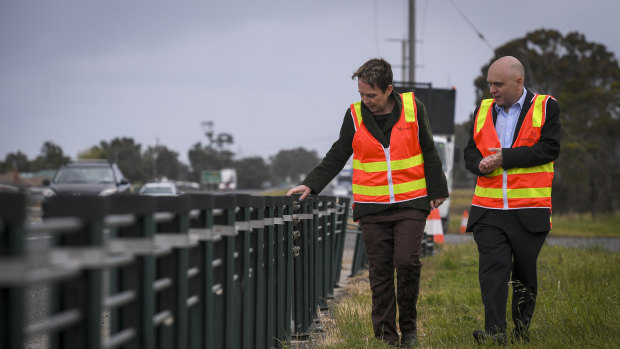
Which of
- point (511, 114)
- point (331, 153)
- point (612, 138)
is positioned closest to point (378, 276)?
point (331, 153)

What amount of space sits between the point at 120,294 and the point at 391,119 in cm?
315

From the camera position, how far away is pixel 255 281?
4.93m

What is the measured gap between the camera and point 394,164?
5551mm

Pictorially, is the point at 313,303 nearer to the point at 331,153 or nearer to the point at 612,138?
the point at 331,153

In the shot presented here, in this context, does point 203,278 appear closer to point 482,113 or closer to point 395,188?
point 395,188

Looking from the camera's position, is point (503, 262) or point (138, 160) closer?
point (503, 262)

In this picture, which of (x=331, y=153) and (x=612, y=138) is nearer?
(x=331, y=153)

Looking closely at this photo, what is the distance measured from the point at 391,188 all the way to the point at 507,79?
995 mm

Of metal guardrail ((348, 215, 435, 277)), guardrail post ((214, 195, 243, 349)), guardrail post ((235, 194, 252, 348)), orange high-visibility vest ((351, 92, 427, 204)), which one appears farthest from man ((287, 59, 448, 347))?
metal guardrail ((348, 215, 435, 277))

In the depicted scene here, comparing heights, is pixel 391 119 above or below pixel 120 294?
above

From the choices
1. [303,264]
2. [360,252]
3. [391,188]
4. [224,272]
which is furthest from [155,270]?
[360,252]

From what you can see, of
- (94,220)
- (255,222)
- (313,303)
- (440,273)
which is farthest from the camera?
(440,273)

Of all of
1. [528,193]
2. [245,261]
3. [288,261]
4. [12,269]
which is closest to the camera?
[12,269]

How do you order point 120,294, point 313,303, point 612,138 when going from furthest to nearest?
point 612,138 → point 313,303 → point 120,294
